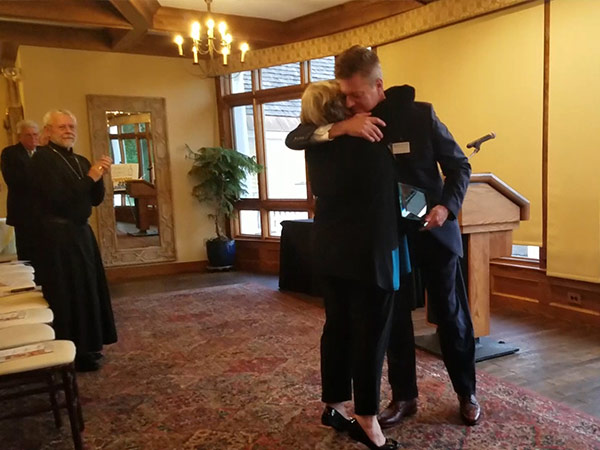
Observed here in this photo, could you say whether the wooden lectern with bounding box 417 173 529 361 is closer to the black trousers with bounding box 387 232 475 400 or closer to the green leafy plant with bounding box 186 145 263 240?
the black trousers with bounding box 387 232 475 400

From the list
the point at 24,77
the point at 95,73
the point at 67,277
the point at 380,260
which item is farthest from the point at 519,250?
the point at 24,77

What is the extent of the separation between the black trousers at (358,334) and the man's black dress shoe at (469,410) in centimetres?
54

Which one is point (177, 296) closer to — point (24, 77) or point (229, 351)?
point (229, 351)

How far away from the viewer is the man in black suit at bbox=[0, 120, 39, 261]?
407cm

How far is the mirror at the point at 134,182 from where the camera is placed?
6.28 meters

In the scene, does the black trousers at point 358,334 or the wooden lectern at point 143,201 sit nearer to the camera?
the black trousers at point 358,334

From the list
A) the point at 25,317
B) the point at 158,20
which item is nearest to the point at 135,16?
the point at 158,20

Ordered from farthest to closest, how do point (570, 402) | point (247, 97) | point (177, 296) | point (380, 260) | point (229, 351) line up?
1. point (247, 97)
2. point (177, 296)
3. point (229, 351)
4. point (570, 402)
5. point (380, 260)

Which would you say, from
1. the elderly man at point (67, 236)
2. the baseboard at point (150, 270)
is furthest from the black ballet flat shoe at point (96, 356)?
the baseboard at point (150, 270)

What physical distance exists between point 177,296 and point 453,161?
369 centimetres

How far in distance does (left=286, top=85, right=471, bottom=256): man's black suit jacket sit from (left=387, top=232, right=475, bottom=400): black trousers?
79 mm

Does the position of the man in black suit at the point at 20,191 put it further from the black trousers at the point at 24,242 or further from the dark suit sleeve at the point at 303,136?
the dark suit sleeve at the point at 303,136

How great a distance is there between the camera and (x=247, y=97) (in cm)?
654

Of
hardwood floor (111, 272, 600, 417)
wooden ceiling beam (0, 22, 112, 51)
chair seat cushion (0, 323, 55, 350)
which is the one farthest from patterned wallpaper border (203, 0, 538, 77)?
chair seat cushion (0, 323, 55, 350)
